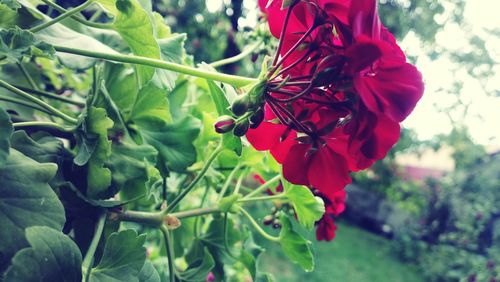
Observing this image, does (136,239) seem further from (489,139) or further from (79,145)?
(489,139)

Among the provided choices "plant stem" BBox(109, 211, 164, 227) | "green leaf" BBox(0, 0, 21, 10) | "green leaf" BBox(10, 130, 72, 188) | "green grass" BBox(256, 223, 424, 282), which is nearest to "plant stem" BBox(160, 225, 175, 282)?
"plant stem" BBox(109, 211, 164, 227)

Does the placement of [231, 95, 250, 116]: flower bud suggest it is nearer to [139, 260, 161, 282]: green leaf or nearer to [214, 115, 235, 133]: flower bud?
[214, 115, 235, 133]: flower bud

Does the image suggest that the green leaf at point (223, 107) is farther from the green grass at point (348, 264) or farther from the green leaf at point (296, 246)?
the green grass at point (348, 264)

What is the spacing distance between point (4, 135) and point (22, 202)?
0.05 metres

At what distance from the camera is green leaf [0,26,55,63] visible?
369 mm

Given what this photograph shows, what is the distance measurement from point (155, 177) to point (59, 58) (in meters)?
0.17

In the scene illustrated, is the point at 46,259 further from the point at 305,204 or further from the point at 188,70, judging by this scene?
the point at 305,204

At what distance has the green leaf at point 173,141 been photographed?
0.56 m

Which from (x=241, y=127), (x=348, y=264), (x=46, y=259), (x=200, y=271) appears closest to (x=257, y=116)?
(x=241, y=127)

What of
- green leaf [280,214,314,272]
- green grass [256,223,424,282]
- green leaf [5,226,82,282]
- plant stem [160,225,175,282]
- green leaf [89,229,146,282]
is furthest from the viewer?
green grass [256,223,424,282]

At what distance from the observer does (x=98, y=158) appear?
0.43m

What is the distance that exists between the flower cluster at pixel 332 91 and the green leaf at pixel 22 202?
175mm

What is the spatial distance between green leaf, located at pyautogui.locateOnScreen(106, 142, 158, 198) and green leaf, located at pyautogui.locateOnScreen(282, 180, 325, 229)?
0.62 feet

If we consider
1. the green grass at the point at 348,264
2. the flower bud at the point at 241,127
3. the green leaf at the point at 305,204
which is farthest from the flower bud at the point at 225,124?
the green grass at the point at 348,264
